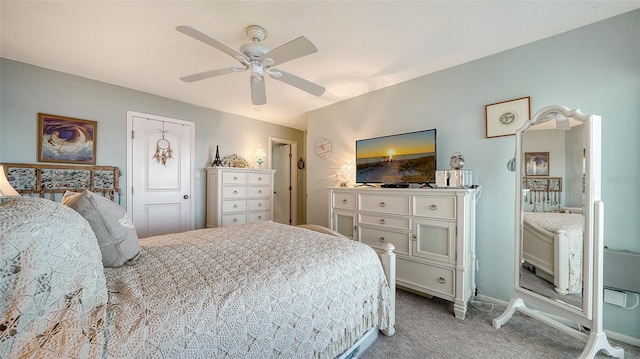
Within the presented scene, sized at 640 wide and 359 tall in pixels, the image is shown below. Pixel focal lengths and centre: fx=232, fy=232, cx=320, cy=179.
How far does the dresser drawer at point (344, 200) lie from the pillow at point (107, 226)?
202 cm

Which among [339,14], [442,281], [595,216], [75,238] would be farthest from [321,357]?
[339,14]

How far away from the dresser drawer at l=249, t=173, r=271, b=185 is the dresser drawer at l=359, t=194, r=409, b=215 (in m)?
2.05

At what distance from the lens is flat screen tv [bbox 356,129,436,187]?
255cm

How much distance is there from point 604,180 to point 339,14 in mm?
2375

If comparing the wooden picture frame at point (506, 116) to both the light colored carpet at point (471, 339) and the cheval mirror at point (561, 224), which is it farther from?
the light colored carpet at point (471, 339)

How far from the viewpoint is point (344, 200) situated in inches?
110

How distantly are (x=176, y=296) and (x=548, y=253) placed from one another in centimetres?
245

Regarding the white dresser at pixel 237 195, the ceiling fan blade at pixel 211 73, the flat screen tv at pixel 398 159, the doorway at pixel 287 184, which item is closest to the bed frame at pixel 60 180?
the flat screen tv at pixel 398 159

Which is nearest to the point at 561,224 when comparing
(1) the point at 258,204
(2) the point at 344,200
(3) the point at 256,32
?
(2) the point at 344,200

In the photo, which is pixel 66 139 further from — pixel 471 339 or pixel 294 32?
pixel 471 339

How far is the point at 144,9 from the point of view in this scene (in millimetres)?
1688

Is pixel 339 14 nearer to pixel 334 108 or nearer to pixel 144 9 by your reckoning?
pixel 144 9

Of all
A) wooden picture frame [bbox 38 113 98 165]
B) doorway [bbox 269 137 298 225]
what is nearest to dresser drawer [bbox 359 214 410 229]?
doorway [bbox 269 137 298 225]

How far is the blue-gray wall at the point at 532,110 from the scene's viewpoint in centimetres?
171
